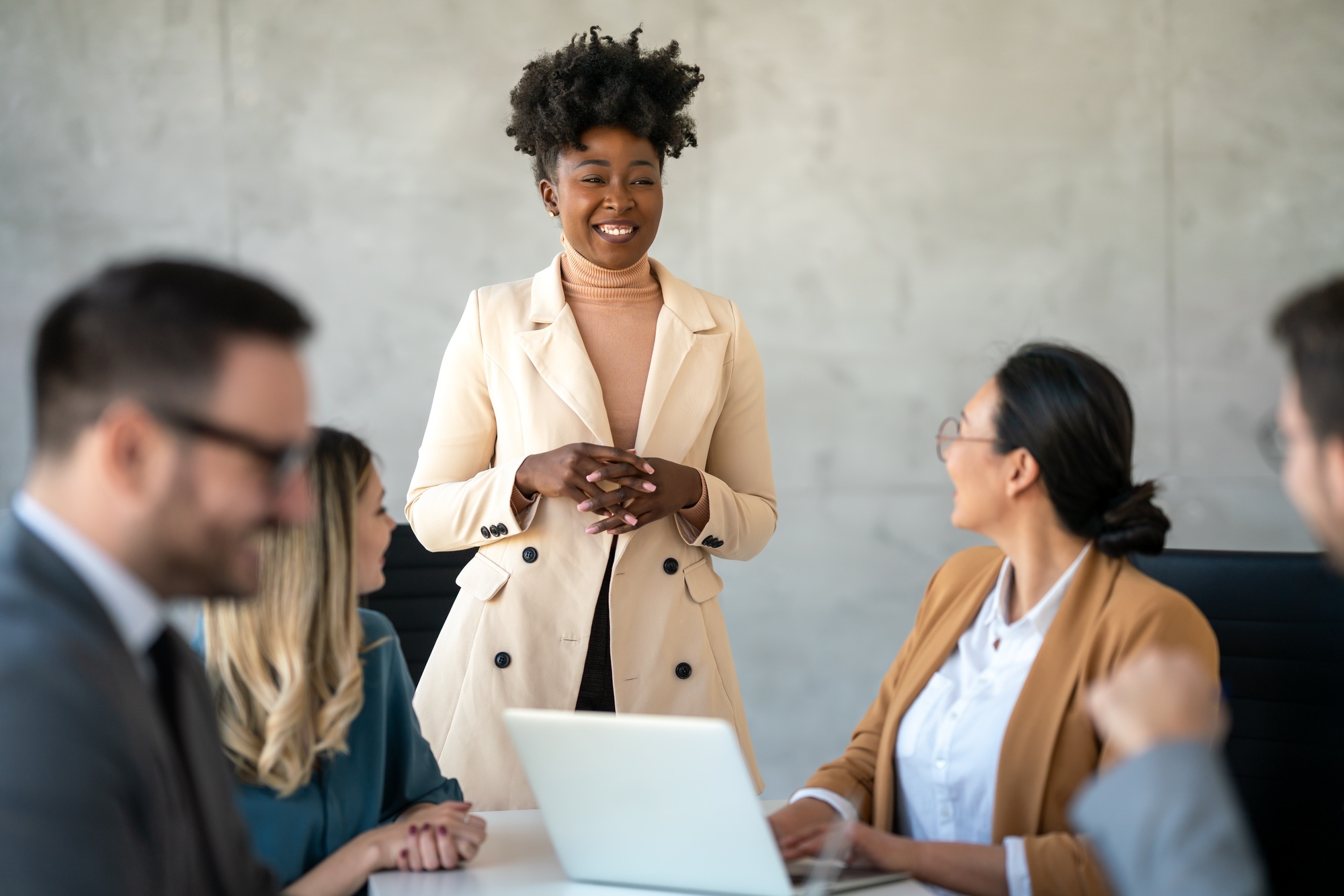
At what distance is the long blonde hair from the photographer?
1479 mm

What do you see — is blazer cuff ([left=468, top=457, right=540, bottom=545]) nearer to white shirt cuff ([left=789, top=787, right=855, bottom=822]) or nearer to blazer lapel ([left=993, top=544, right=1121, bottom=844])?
white shirt cuff ([left=789, top=787, right=855, bottom=822])

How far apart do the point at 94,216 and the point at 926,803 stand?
300 cm

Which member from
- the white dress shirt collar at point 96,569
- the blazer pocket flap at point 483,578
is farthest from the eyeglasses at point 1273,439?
the blazer pocket flap at point 483,578

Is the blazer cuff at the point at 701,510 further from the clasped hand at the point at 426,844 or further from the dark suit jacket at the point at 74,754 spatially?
the dark suit jacket at the point at 74,754

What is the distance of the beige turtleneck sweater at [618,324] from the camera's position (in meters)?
2.28

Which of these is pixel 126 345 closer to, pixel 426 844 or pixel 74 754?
pixel 74 754

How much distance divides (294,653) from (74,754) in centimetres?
68

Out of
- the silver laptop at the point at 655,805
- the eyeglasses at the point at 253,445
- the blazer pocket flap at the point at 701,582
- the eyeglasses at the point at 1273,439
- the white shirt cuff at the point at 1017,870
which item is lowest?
the white shirt cuff at the point at 1017,870

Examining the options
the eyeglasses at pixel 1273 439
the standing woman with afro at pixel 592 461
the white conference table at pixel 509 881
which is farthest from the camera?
the standing woman with afro at pixel 592 461

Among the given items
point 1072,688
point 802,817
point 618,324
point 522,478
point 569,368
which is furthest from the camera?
point 618,324

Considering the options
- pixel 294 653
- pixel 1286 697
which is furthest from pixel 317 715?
pixel 1286 697

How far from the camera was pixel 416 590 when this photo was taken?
9.57ft

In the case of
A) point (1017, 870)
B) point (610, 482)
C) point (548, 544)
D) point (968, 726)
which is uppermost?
point (610, 482)

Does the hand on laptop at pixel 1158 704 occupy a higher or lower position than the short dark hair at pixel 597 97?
lower
